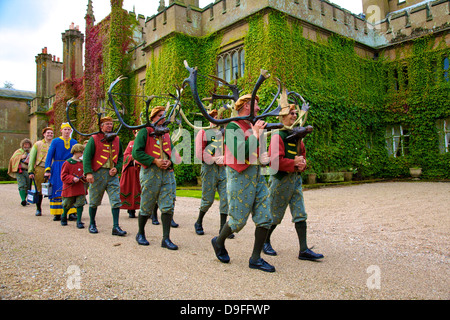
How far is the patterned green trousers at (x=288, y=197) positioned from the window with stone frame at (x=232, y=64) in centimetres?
1215

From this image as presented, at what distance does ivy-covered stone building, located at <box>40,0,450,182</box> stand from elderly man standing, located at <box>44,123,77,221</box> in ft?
28.2

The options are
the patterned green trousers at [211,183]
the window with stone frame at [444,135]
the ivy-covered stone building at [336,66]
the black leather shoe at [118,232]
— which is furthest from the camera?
the window with stone frame at [444,135]

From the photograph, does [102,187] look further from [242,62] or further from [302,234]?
[242,62]

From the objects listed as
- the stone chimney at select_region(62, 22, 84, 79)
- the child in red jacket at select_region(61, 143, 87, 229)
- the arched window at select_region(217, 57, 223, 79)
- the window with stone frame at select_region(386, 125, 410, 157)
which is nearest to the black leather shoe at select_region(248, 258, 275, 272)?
the child in red jacket at select_region(61, 143, 87, 229)

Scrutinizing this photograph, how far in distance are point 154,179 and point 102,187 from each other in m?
1.51

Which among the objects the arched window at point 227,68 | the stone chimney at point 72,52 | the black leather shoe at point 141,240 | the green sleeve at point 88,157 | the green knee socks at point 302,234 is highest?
the stone chimney at point 72,52

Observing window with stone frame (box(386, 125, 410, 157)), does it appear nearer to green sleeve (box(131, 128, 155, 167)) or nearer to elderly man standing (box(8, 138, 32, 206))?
green sleeve (box(131, 128, 155, 167))

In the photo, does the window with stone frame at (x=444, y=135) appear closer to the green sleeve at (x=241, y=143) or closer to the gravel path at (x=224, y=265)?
the gravel path at (x=224, y=265)

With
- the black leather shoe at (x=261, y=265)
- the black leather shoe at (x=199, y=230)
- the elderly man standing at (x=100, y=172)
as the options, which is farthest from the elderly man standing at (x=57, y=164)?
the black leather shoe at (x=261, y=265)

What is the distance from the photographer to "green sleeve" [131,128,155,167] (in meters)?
4.68

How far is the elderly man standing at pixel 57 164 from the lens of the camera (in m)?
→ 7.02
